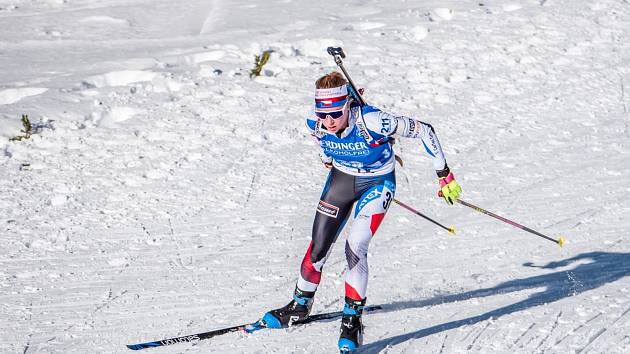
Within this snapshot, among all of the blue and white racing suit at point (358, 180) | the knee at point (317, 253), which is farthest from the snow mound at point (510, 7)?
the knee at point (317, 253)

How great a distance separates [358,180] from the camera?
6.75m

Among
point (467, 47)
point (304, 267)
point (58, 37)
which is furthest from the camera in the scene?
point (58, 37)

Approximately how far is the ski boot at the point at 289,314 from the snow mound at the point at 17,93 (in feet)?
21.6

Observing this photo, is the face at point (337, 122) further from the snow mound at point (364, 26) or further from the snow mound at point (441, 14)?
the snow mound at point (441, 14)

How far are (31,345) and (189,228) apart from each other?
8.02 ft

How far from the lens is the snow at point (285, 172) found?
7320 millimetres

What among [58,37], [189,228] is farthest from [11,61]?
[189,228]

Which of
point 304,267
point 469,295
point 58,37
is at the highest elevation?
point 304,267

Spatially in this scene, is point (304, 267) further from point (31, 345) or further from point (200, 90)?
point (200, 90)

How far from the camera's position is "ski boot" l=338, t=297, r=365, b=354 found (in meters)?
6.45

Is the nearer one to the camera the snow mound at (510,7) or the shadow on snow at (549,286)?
the shadow on snow at (549,286)

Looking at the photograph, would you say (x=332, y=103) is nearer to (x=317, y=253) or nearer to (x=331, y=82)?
(x=331, y=82)

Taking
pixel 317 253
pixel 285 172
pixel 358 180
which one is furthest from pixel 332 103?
pixel 285 172

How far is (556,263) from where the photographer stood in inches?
324
